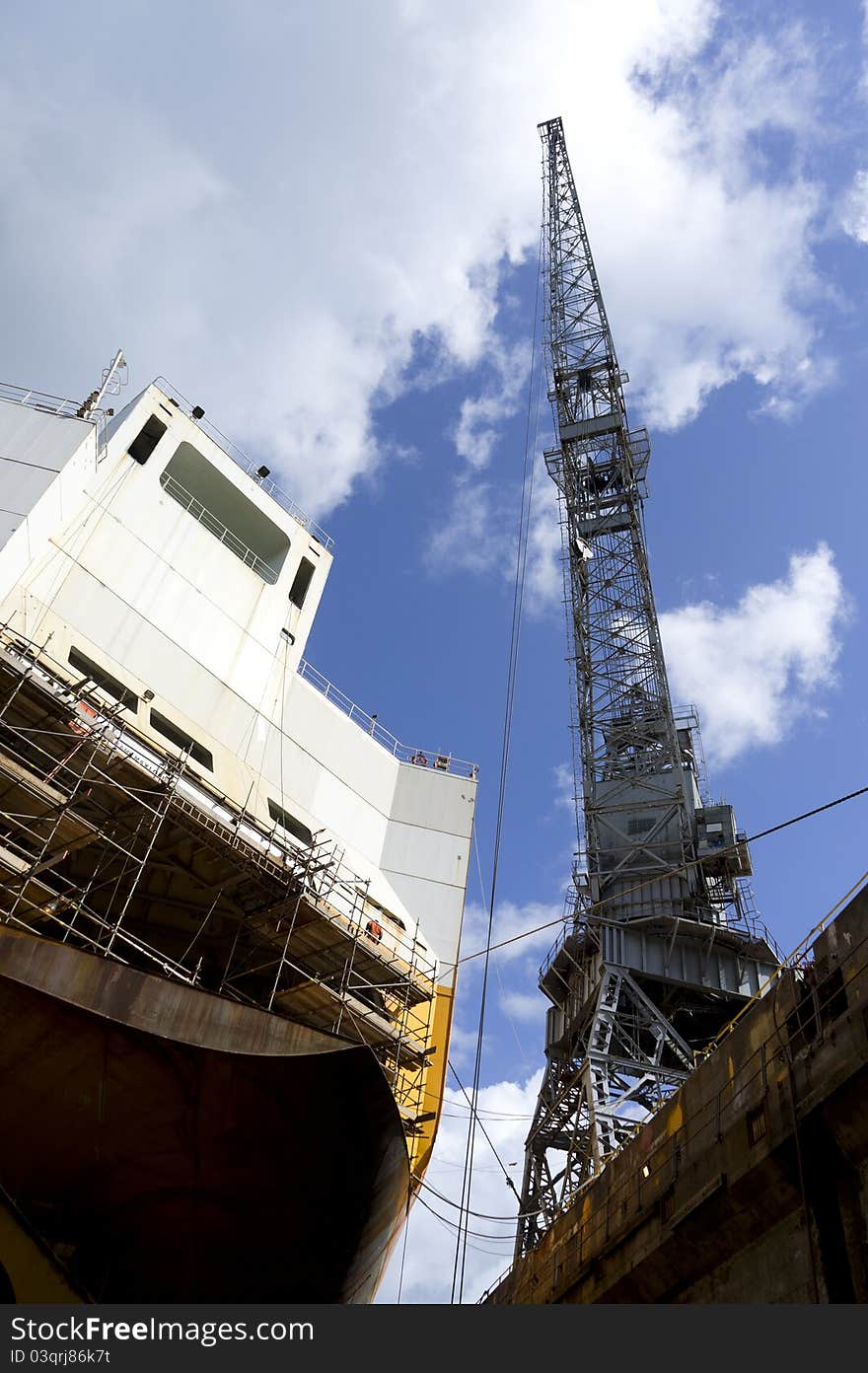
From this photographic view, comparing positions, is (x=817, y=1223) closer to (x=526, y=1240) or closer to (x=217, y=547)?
(x=526, y=1240)

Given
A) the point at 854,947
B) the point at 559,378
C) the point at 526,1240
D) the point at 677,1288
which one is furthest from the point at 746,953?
the point at 559,378

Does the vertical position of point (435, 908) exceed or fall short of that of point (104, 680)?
it falls short

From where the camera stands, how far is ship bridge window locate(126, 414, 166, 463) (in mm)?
24781

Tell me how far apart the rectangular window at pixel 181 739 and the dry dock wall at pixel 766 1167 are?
481 inches

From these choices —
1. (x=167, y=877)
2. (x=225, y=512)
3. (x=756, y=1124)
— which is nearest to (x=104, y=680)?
(x=167, y=877)

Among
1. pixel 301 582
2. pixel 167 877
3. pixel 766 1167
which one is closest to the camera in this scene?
pixel 766 1167

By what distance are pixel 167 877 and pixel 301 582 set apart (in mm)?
12361

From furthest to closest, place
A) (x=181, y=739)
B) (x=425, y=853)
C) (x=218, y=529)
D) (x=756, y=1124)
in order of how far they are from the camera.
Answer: (x=218, y=529) < (x=425, y=853) < (x=181, y=739) < (x=756, y=1124)

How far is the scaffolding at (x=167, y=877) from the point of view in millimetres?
15422

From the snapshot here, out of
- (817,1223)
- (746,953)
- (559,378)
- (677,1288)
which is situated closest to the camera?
(817,1223)

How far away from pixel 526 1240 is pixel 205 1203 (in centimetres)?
1383

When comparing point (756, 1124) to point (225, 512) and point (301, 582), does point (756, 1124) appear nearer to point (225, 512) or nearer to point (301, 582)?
point (301, 582)

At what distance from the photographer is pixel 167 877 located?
18.6m

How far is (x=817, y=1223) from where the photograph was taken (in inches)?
399
